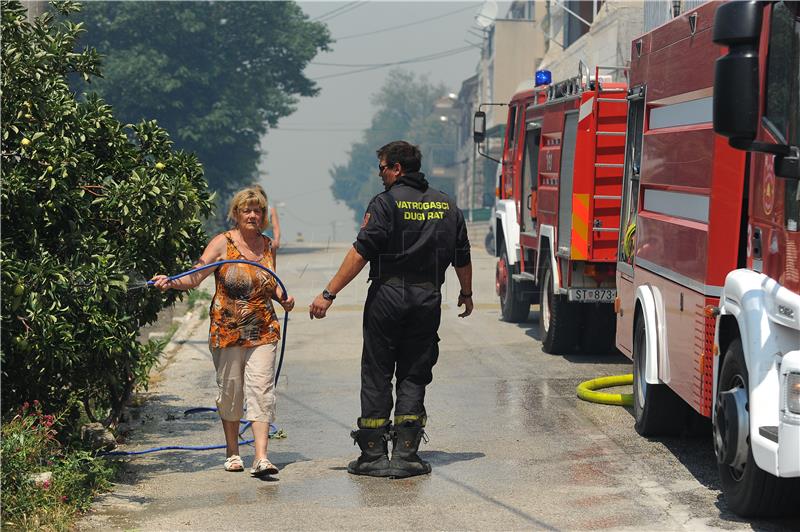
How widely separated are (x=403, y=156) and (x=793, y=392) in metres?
3.16

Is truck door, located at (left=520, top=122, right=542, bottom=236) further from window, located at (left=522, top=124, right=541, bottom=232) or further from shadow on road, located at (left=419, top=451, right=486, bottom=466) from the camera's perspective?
shadow on road, located at (left=419, top=451, right=486, bottom=466)

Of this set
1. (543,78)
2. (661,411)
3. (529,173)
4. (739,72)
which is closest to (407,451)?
(661,411)

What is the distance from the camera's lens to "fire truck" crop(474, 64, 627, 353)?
12.8 meters

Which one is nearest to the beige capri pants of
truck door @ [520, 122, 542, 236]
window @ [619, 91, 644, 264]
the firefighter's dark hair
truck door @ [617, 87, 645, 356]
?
the firefighter's dark hair

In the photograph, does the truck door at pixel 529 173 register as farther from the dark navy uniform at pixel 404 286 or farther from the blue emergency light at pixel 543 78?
the dark navy uniform at pixel 404 286

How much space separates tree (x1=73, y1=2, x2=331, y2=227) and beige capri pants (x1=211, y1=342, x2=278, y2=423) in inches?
1629

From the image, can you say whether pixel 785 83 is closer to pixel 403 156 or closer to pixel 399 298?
pixel 403 156

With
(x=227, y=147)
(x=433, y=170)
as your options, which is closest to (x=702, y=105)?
(x=227, y=147)

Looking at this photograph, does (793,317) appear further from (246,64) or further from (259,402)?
(246,64)

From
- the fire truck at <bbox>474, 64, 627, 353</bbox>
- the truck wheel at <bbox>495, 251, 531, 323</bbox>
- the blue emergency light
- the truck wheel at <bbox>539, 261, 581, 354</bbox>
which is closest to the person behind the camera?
the fire truck at <bbox>474, 64, 627, 353</bbox>

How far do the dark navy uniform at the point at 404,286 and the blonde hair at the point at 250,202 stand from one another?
661mm

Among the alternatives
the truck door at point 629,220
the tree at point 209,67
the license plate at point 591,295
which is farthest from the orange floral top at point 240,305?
the tree at point 209,67

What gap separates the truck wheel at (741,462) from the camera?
6.36m

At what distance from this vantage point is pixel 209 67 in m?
51.2
